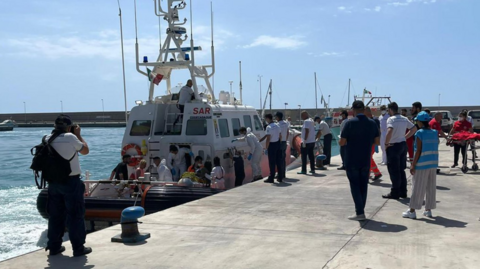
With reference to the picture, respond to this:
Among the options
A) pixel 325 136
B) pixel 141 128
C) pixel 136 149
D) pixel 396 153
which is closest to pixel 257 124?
pixel 325 136

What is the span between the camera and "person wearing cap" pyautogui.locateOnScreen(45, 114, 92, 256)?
16.9ft

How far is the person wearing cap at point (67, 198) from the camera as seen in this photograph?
5.16 metres

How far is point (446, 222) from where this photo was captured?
256 inches

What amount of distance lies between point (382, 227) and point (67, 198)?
12.4 ft

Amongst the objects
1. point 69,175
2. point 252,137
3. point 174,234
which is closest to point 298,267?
point 174,234

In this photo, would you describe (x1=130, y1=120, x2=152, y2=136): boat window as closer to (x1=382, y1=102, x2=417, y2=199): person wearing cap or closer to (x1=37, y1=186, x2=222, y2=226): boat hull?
(x1=37, y1=186, x2=222, y2=226): boat hull

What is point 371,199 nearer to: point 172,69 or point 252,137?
point 252,137

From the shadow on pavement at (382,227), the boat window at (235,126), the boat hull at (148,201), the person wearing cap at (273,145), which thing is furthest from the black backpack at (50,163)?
Answer: the boat window at (235,126)

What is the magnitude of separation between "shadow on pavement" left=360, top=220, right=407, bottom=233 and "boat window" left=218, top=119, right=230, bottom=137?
21.3 ft

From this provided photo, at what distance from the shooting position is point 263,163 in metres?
14.5

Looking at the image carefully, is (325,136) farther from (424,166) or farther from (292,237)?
(292,237)

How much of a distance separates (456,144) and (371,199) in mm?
5378

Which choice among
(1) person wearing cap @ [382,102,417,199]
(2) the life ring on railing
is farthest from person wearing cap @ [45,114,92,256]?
(2) the life ring on railing

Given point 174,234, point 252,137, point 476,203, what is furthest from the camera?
point 252,137
